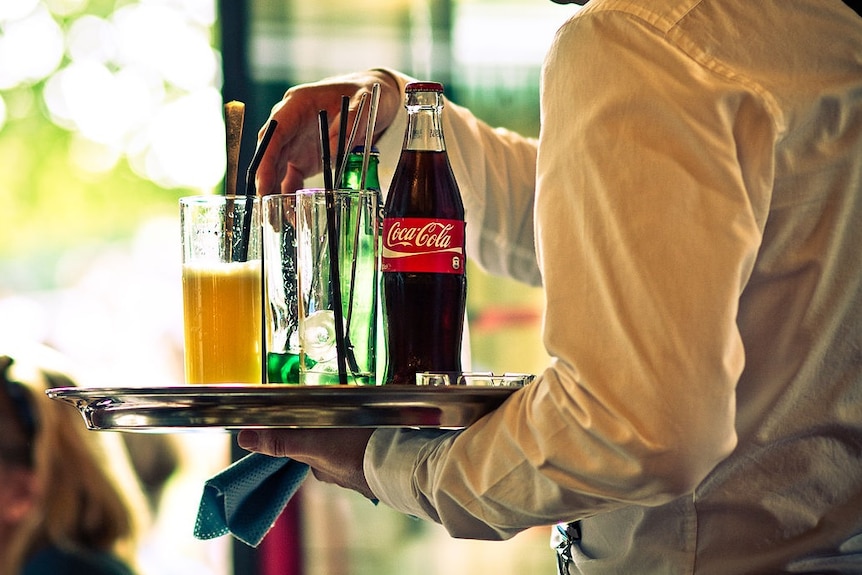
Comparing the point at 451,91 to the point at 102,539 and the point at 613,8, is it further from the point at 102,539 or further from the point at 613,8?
the point at 613,8

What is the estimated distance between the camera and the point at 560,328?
793 millimetres

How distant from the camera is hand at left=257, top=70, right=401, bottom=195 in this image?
115 centimetres

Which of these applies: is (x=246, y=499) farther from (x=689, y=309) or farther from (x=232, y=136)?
(x=689, y=309)

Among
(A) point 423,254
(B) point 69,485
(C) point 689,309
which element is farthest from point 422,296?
(B) point 69,485

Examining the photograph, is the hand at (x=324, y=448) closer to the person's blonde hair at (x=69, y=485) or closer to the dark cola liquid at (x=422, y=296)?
the dark cola liquid at (x=422, y=296)

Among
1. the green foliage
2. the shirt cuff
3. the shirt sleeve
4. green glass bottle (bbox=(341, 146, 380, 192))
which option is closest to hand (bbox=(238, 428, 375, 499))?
the shirt cuff

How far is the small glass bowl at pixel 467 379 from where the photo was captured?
0.88m

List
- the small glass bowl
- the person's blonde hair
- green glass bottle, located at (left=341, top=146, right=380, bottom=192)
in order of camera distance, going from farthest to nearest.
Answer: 1. the person's blonde hair
2. green glass bottle, located at (left=341, top=146, right=380, bottom=192)
3. the small glass bowl

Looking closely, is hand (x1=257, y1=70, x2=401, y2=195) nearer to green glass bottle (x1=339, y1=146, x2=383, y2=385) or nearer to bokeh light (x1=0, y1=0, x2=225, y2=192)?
green glass bottle (x1=339, y1=146, x2=383, y2=385)

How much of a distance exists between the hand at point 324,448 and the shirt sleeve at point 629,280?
139mm

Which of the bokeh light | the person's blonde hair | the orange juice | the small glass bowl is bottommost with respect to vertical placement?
the person's blonde hair

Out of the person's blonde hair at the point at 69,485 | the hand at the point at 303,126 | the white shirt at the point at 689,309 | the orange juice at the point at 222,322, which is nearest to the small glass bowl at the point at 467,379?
the white shirt at the point at 689,309

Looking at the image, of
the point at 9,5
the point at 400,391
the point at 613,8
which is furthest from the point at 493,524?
the point at 9,5

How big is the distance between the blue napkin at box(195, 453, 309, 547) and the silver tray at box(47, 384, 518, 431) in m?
0.24
